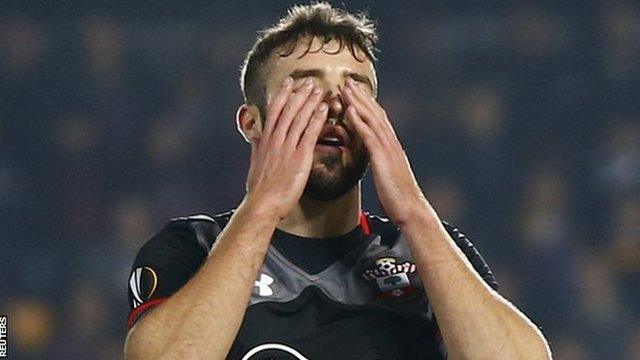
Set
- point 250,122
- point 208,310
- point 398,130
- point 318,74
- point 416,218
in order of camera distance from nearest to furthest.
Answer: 1. point 208,310
2. point 416,218
3. point 318,74
4. point 250,122
5. point 398,130

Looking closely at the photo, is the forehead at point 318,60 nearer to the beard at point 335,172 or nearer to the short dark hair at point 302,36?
the short dark hair at point 302,36

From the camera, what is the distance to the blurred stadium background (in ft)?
11.8

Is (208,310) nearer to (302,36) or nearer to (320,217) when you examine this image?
(320,217)

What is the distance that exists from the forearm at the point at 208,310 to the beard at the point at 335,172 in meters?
0.17

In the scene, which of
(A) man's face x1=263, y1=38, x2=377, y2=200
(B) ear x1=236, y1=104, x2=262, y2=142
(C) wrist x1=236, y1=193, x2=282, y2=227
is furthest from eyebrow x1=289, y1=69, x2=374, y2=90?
(C) wrist x1=236, y1=193, x2=282, y2=227

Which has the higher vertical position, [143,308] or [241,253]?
[241,253]

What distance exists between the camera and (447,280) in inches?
59.6

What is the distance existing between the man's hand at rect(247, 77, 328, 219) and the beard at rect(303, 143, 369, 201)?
6cm

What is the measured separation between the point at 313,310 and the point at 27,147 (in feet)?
7.98

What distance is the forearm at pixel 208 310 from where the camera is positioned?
1.45 m

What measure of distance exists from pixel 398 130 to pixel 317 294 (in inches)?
91.0

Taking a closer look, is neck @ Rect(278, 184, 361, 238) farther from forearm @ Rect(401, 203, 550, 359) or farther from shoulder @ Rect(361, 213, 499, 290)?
forearm @ Rect(401, 203, 550, 359)

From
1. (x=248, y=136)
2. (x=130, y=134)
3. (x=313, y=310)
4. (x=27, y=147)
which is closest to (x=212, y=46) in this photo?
(x=130, y=134)

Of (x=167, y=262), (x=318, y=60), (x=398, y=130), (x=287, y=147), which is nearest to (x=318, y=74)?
(x=318, y=60)
